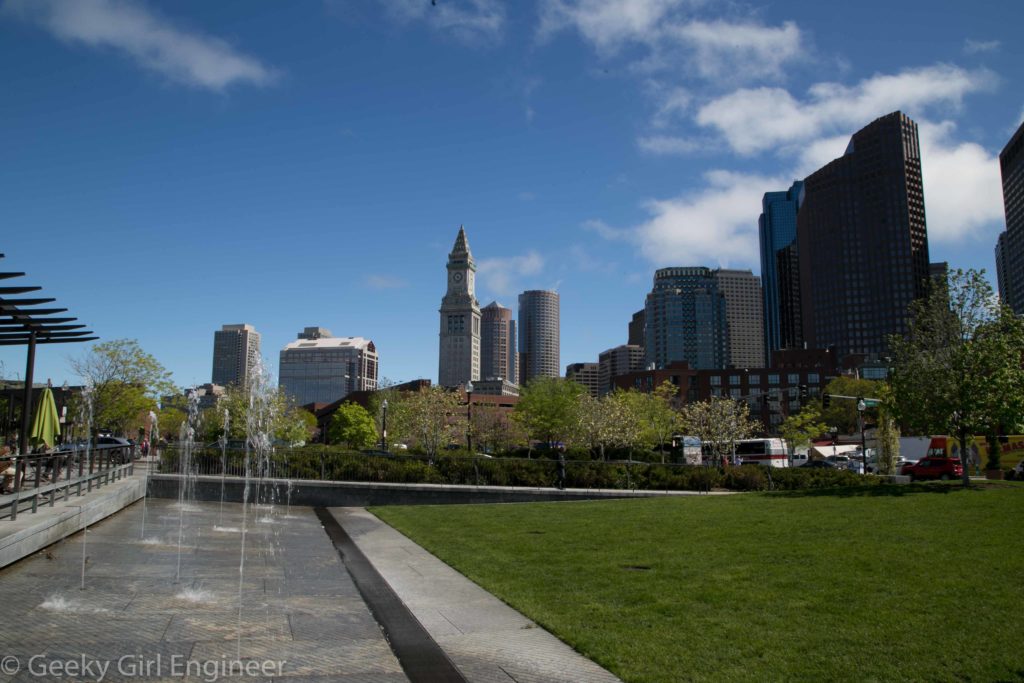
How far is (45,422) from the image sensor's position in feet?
57.0

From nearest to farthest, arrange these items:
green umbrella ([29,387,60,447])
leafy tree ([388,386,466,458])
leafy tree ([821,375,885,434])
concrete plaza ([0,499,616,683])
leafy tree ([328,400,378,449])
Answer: concrete plaza ([0,499,616,683]), green umbrella ([29,387,60,447]), leafy tree ([388,386,466,458]), leafy tree ([328,400,378,449]), leafy tree ([821,375,885,434])

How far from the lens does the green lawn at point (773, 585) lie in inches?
267

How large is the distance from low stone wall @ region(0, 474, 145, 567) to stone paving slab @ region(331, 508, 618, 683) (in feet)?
17.5

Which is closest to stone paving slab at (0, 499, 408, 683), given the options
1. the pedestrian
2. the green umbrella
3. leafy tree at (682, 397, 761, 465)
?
the green umbrella

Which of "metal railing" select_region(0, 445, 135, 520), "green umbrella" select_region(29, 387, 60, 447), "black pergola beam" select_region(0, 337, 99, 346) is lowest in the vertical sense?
"metal railing" select_region(0, 445, 135, 520)

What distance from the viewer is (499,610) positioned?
29.9ft

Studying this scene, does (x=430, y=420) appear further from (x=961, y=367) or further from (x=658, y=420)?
(x=961, y=367)

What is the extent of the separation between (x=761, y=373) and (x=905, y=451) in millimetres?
78826

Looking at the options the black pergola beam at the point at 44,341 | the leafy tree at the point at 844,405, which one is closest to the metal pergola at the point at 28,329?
the black pergola beam at the point at 44,341

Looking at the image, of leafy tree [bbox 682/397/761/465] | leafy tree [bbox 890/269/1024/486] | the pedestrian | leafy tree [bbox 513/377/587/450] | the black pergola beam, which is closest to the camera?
the black pergola beam

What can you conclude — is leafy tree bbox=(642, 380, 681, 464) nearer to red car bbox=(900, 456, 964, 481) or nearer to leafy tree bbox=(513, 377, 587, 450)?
leafy tree bbox=(513, 377, 587, 450)

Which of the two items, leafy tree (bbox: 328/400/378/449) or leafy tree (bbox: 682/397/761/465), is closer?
leafy tree (bbox: 682/397/761/465)

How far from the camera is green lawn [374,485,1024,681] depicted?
678 cm

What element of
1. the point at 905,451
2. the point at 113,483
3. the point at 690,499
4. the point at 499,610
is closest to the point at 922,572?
the point at 499,610
